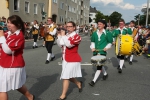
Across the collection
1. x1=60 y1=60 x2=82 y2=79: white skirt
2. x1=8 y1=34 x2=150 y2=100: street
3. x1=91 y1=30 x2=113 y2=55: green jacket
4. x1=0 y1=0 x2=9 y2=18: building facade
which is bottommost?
x1=8 y1=34 x2=150 y2=100: street

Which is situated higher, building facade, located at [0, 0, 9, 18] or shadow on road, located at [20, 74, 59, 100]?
building facade, located at [0, 0, 9, 18]

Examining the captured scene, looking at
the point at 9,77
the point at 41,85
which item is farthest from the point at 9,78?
the point at 41,85

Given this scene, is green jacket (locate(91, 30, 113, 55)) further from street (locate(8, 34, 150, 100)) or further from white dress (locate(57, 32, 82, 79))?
white dress (locate(57, 32, 82, 79))

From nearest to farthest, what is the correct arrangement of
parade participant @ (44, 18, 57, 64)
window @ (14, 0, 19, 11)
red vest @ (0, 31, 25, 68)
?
1. red vest @ (0, 31, 25, 68)
2. parade participant @ (44, 18, 57, 64)
3. window @ (14, 0, 19, 11)

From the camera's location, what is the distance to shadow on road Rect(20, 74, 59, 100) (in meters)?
5.12

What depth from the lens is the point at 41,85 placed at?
5.70m

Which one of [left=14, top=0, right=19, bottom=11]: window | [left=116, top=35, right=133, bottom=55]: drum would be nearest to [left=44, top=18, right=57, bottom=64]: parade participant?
[left=116, top=35, right=133, bottom=55]: drum

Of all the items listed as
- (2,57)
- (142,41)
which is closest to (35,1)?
(142,41)

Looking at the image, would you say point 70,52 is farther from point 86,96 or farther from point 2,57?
point 2,57

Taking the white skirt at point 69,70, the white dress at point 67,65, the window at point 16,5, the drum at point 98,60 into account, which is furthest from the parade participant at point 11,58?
the window at point 16,5

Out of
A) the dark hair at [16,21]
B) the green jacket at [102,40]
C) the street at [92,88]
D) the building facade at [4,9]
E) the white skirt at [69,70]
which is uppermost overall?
the building facade at [4,9]

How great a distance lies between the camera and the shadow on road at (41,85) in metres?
5.12

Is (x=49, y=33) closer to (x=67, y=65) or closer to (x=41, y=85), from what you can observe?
(x=41, y=85)

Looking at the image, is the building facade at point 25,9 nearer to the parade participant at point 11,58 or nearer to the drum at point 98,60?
the drum at point 98,60
